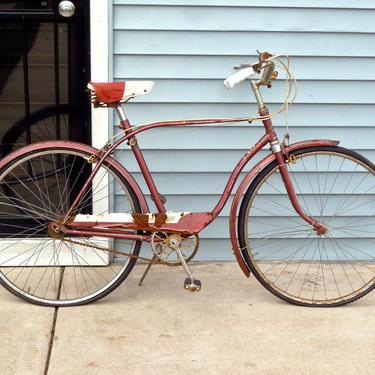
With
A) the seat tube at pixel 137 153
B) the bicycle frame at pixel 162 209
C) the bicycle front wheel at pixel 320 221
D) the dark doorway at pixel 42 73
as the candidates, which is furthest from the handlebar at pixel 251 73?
the dark doorway at pixel 42 73

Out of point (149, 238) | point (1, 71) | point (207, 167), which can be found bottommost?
point (149, 238)

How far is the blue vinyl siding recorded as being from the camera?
331 centimetres

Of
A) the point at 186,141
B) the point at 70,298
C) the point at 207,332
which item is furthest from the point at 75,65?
the point at 207,332

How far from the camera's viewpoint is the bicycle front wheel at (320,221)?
3500 millimetres

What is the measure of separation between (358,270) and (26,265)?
1.85 metres

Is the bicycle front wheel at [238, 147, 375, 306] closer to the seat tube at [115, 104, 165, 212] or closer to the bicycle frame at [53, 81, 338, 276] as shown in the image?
the bicycle frame at [53, 81, 338, 276]

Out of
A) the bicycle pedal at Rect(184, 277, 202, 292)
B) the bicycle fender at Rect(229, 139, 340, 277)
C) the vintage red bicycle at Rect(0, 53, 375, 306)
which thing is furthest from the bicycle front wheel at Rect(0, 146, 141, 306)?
the bicycle fender at Rect(229, 139, 340, 277)

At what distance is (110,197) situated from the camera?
341 cm

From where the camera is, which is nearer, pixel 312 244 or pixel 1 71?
pixel 1 71

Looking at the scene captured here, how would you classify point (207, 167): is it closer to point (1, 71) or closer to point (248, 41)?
point (248, 41)

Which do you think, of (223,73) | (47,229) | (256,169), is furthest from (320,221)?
(47,229)

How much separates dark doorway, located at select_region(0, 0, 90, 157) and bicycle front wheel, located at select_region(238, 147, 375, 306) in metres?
1.12

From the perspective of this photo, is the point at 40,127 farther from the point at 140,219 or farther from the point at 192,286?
the point at 192,286

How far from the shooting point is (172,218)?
290 centimetres
